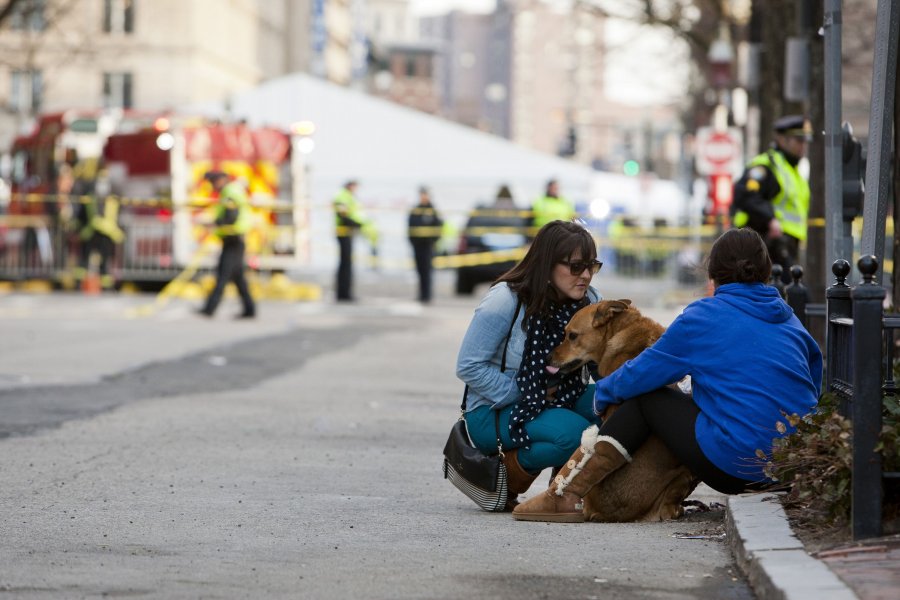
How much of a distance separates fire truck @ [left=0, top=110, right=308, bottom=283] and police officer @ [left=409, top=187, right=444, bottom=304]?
231 cm

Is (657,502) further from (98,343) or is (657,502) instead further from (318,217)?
(318,217)

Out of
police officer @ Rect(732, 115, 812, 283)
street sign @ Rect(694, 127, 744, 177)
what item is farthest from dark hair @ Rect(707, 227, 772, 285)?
street sign @ Rect(694, 127, 744, 177)

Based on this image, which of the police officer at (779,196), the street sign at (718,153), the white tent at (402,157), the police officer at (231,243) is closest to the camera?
the police officer at (779,196)

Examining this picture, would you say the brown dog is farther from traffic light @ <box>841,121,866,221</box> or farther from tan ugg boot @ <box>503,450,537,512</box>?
traffic light @ <box>841,121,866,221</box>

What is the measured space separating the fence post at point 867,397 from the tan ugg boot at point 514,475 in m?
2.05

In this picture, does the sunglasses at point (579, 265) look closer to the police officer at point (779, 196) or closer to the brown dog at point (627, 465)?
the brown dog at point (627, 465)

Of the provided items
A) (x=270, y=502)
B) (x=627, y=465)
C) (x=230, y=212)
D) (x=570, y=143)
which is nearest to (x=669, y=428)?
(x=627, y=465)

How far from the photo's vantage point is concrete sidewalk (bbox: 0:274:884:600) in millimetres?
5859

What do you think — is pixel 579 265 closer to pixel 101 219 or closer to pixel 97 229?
pixel 101 219

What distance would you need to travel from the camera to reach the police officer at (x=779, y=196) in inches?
541

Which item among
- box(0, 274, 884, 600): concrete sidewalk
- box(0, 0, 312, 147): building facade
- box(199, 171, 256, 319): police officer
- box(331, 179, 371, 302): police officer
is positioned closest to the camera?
box(0, 274, 884, 600): concrete sidewalk

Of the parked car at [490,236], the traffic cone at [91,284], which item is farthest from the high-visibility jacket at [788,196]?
the traffic cone at [91,284]

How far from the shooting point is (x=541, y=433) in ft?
25.8

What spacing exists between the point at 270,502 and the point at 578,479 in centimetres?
146
